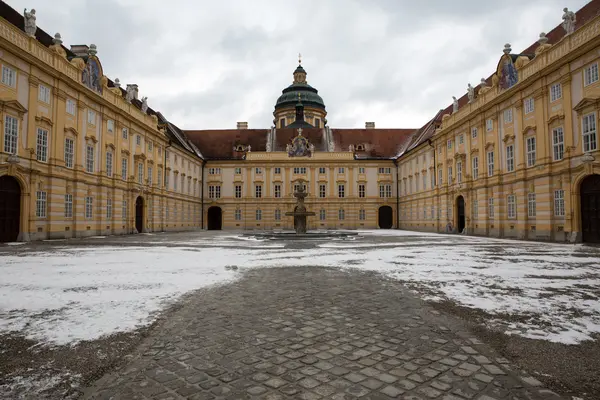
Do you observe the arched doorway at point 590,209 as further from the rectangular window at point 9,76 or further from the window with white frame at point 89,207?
the rectangular window at point 9,76

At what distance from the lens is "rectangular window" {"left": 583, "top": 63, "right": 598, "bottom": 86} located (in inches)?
824

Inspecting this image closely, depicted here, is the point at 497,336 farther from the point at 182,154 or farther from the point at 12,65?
the point at 182,154

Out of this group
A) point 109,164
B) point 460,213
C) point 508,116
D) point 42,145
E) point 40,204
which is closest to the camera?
point 40,204

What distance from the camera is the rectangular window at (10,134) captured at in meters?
21.8

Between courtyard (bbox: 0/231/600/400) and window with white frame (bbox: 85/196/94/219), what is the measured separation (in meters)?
22.1

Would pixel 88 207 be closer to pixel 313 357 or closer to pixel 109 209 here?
pixel 109 209

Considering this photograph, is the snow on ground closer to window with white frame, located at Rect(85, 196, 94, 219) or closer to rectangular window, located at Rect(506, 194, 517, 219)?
rectangular window, located at Rect(506, 194, 517, 219)

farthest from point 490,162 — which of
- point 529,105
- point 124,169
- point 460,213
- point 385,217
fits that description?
point 124,169

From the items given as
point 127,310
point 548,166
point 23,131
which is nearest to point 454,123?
point 548,166

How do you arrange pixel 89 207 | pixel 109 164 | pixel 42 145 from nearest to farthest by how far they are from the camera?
pixel 42 145 → pixel 89 207 → pixel 109 164

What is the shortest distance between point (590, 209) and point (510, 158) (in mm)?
7964

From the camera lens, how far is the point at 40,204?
963 inches

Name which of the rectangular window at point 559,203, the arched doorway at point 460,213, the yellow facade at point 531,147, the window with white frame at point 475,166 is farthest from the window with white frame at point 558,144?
the arched doorway at point 460,213

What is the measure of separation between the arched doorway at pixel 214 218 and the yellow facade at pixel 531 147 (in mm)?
31647
